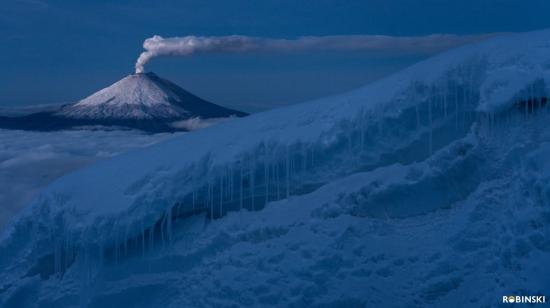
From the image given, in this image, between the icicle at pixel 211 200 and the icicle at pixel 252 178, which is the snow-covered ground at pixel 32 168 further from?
the icicle at pixel 252 178

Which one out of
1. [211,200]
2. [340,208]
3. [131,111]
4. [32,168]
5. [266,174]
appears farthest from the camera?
[131,111]

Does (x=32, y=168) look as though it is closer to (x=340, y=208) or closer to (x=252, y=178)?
(x=252, y=178)

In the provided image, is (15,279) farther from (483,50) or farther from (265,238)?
(483,50)

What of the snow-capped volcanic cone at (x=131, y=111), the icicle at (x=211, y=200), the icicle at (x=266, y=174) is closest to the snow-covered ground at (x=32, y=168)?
the icicle at (x=211, y=200)

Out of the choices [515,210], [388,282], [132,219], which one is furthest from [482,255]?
[132,219]

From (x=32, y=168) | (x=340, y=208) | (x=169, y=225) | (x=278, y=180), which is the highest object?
(x=278, y=180)

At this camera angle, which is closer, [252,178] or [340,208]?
[340,208]

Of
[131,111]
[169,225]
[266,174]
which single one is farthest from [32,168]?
[131,111]
